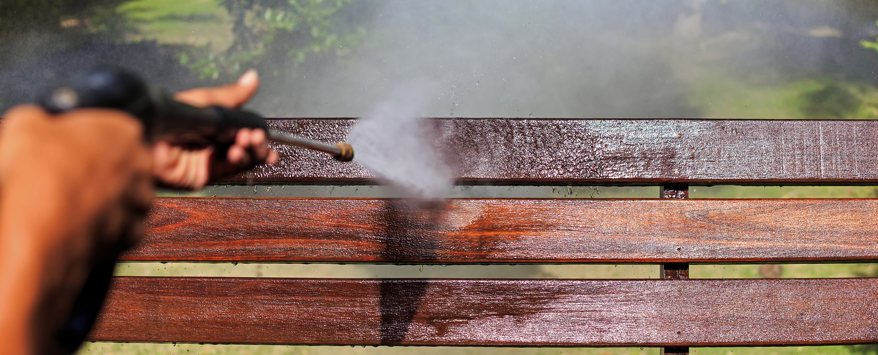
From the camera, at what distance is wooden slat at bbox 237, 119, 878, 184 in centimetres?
136

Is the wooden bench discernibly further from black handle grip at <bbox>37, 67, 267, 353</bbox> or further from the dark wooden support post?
black handle grip at <bbox>37, 67, 267, 353</bbox>

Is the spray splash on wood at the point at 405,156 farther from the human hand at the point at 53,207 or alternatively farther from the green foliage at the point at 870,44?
the green foliage at the point at 870,44

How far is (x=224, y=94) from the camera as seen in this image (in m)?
0.77

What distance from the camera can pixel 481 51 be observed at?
180 cm

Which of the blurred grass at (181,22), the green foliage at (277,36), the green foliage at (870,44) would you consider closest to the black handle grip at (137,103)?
the green foliage at (277,36)

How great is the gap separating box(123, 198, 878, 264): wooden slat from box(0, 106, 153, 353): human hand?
0.91 meters

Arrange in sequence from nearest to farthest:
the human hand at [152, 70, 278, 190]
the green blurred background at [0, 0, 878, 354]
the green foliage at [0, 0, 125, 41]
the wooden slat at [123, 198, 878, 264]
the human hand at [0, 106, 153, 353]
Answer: the human hand at [0, 106, 153, 353] < the human hand at [152, 70, 278, 190] < the wooden slat at [123, 198, 878, 264] < the green blurred background at [0, 0, 878, 354] < the green foliage at [0, 0, 125, 41]

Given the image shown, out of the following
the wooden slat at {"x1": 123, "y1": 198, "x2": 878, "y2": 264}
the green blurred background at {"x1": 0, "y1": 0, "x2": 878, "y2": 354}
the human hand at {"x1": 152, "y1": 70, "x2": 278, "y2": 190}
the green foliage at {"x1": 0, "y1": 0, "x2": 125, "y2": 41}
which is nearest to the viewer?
the human hand at {"x1": 152, "y1": 70, "x2": 278, "y2": 190}

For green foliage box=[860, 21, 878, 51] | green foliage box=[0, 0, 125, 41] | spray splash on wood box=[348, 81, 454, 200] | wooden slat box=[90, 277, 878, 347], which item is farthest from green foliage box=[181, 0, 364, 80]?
green foliage box=[860, 21, 878, 51]

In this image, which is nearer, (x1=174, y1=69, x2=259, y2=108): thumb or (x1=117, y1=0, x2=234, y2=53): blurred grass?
(x1=174, y1=69, x2=259, y2=108): thumb

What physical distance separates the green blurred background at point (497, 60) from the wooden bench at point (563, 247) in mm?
426

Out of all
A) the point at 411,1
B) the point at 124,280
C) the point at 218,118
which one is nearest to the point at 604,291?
the point at 218,118

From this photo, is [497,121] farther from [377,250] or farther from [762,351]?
[762,351]

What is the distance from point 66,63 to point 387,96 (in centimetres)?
136
